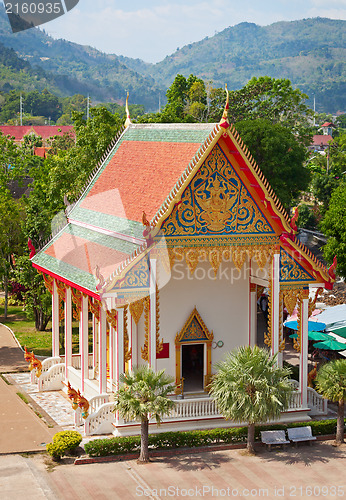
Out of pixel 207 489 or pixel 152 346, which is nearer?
pixel 207 489

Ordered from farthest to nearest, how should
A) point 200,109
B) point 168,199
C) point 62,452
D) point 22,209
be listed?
point 200,109 → point 22,209 → point 168,199 → point 62,452

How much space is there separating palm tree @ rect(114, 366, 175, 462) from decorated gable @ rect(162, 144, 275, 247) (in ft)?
13.6

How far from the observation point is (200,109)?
74125mm

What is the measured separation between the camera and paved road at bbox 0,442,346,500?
18.9 meters

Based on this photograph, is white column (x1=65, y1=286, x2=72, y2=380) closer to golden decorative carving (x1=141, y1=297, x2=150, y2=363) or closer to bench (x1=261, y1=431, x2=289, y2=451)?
golden decorative carving (x1=141, y1=297, x2=150, y2=363)

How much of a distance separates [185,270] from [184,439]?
526 cm

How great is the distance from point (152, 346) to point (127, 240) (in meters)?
3.62

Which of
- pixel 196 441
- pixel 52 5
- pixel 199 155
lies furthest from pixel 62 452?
pixel 52 5

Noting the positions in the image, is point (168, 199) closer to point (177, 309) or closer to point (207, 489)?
point (177, 309)

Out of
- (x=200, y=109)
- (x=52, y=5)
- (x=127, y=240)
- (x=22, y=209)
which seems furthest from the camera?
(x=200, y=109)

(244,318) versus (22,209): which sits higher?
(22,209)

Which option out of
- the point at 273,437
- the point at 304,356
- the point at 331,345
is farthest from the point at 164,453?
the point at 331,345

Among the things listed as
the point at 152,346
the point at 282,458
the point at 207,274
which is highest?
the point at 207,274

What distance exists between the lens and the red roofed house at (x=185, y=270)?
73.2 feet
